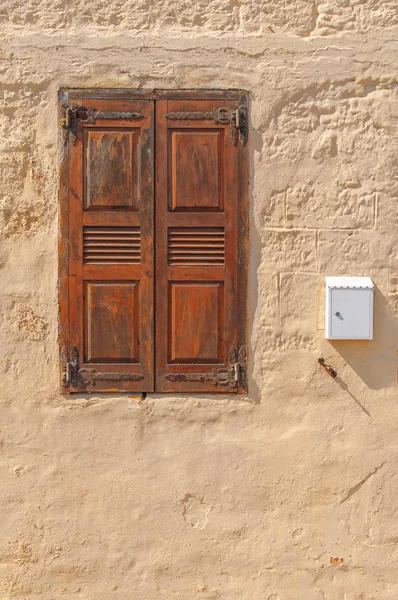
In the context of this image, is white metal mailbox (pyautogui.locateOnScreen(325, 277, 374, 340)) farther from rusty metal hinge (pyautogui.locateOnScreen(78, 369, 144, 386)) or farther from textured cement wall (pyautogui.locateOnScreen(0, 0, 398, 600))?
rusty metal hinge (pyautogui.locateOnScreen(78, 369, 144, 386))

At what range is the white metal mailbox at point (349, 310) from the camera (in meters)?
3.49

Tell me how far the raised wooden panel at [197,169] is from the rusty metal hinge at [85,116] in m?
0.23

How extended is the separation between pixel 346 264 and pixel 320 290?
186 mm

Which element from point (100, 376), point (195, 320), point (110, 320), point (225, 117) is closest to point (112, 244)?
point (110, 320)

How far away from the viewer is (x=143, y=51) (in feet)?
11.6

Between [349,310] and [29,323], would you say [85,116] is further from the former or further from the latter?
[349,310]

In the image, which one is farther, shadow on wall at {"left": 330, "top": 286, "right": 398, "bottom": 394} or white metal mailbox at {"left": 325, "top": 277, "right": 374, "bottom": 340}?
shadow on wall at {"left": 330, "top": 286, "right": 398, "bottom": 394}

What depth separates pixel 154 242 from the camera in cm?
357

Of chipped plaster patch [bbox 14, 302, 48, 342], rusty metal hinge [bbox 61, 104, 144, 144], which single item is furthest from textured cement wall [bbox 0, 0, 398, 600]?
rusty metal hinge [bbox 61, 104, 144, 144]

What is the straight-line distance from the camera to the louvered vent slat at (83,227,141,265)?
358 cm

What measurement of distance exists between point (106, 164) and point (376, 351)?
166cm

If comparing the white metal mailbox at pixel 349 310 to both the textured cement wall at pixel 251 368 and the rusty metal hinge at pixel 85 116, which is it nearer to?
the textured cement wall at pixel 251 368

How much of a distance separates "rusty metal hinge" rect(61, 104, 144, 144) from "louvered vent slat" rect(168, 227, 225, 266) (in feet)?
1.98

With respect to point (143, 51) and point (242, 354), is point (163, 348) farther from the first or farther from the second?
point (143, 51)
